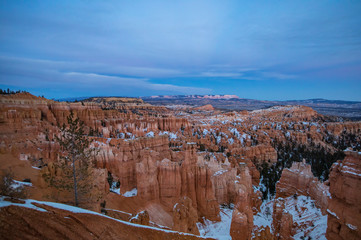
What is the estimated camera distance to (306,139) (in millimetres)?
54625

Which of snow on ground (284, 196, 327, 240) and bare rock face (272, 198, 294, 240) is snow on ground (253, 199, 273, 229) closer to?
snow on ground (284, 196, 327, 240)

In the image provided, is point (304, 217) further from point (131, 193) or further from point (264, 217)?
point (131, 193)

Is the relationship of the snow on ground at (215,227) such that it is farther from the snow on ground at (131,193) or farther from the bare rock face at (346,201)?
the bare rock face at (346,201)

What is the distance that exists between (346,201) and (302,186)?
9.94 meters

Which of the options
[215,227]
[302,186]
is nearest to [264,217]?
[302,186]

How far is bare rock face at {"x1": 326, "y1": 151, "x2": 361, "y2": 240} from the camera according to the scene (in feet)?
29.8

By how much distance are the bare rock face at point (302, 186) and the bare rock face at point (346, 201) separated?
5.04 meters

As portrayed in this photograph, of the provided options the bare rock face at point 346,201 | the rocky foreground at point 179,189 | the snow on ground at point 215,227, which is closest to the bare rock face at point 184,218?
the rocky foreground at point 179,189

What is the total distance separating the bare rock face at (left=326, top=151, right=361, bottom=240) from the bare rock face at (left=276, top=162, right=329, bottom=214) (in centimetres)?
504

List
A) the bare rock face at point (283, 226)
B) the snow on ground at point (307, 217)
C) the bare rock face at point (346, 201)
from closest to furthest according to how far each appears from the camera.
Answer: the bare rock face at point (346, 201), the snow on ground at point (307, 217), the bare rock face at point (283, 226)

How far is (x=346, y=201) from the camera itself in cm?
943

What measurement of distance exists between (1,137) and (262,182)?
108 feet

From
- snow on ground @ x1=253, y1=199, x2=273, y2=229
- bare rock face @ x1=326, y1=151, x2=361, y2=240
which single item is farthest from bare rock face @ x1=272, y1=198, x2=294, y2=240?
snow on ground @ x1=253, y1=199, x2=273, y2=229

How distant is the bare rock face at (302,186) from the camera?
1533 cm
